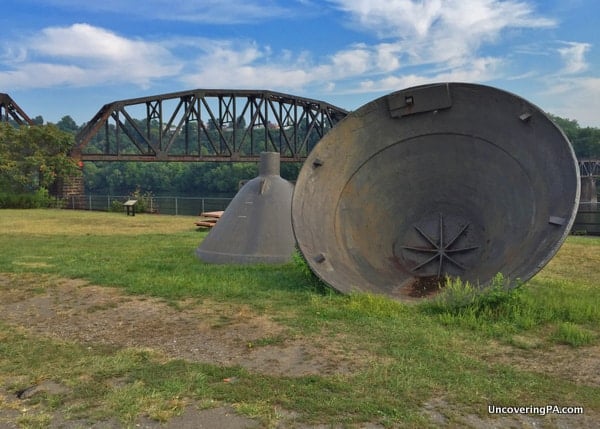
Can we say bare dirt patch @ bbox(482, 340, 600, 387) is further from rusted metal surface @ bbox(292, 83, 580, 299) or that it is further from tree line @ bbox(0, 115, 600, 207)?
tree line @ bbox(0, 115, 600, 207)

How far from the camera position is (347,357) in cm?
525

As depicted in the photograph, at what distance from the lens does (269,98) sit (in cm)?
6359

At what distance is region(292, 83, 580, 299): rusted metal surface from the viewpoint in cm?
752

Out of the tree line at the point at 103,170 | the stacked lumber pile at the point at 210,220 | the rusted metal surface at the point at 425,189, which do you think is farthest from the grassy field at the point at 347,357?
the stacked lumber pile at the point at 210,220

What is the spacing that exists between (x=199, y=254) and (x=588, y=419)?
910cm

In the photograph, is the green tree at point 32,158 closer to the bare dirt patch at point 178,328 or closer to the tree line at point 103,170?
the tree line at point 103,170

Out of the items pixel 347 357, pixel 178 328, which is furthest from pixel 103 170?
pixel 347 357

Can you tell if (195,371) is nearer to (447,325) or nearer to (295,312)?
(295,312)

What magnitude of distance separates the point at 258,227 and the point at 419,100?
183 inches

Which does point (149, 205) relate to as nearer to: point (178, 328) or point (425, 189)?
point (425, 189)

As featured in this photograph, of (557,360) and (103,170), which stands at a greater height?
(103,170)

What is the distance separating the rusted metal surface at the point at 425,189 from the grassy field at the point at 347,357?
888mm

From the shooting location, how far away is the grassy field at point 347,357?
4.06 metres

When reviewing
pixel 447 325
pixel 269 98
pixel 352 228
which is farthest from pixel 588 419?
pixel 269 98
